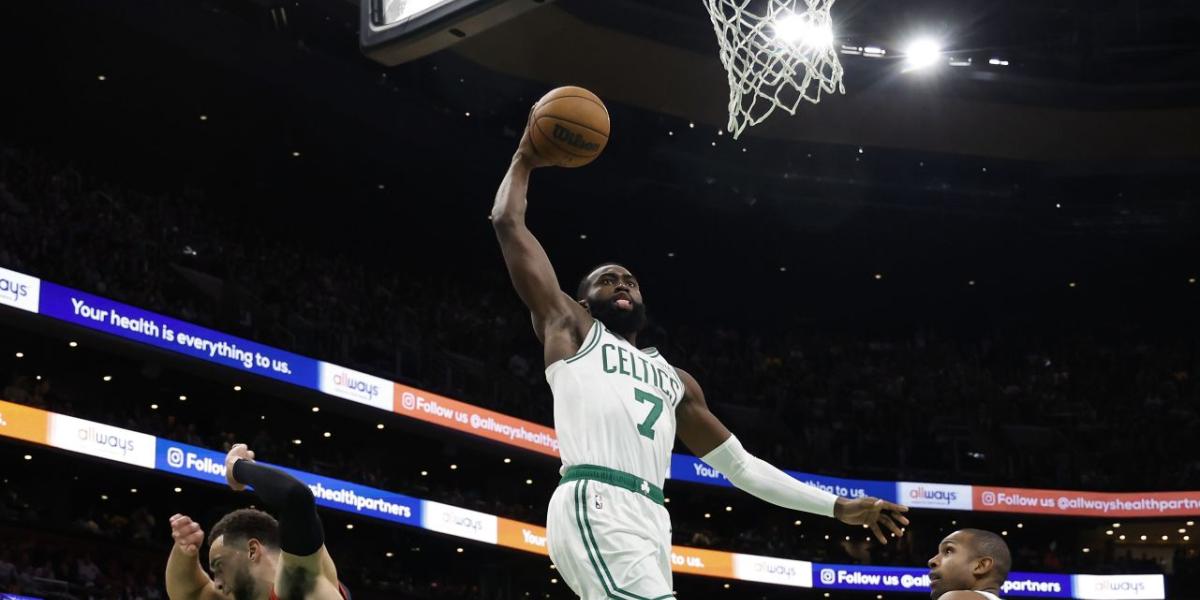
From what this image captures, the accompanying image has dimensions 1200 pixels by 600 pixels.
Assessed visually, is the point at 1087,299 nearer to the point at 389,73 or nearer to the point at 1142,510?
the point at 1142,510

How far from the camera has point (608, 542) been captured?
4.61m

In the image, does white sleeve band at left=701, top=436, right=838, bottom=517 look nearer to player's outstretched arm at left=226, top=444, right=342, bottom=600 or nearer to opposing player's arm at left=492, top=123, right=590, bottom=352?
opposing player's arm at left=492, top=123, right=590, bottom=352

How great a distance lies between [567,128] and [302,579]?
6.58 feet

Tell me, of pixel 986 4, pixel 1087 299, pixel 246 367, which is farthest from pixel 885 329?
pixel 246 367

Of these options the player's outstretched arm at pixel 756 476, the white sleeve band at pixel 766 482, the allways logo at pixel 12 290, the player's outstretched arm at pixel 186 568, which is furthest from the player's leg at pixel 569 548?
the allways logo at pixel 12 290

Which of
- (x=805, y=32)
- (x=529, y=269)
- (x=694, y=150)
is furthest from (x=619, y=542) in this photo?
(x=694, y=150)

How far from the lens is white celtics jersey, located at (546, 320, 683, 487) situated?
479 cm

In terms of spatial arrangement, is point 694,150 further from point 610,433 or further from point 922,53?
point 610,433

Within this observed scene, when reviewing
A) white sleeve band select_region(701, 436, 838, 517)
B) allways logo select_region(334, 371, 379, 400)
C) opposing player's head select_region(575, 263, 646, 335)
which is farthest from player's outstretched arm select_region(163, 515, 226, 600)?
allways logo select_region(334, 371, 379, 400)

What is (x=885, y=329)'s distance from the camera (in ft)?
109

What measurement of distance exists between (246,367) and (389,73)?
247 inches

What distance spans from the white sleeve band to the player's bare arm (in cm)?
81

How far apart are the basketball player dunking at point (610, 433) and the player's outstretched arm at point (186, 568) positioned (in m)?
1.11

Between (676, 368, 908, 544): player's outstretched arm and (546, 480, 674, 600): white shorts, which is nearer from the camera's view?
(546, 480, 674, 600): white shorts
